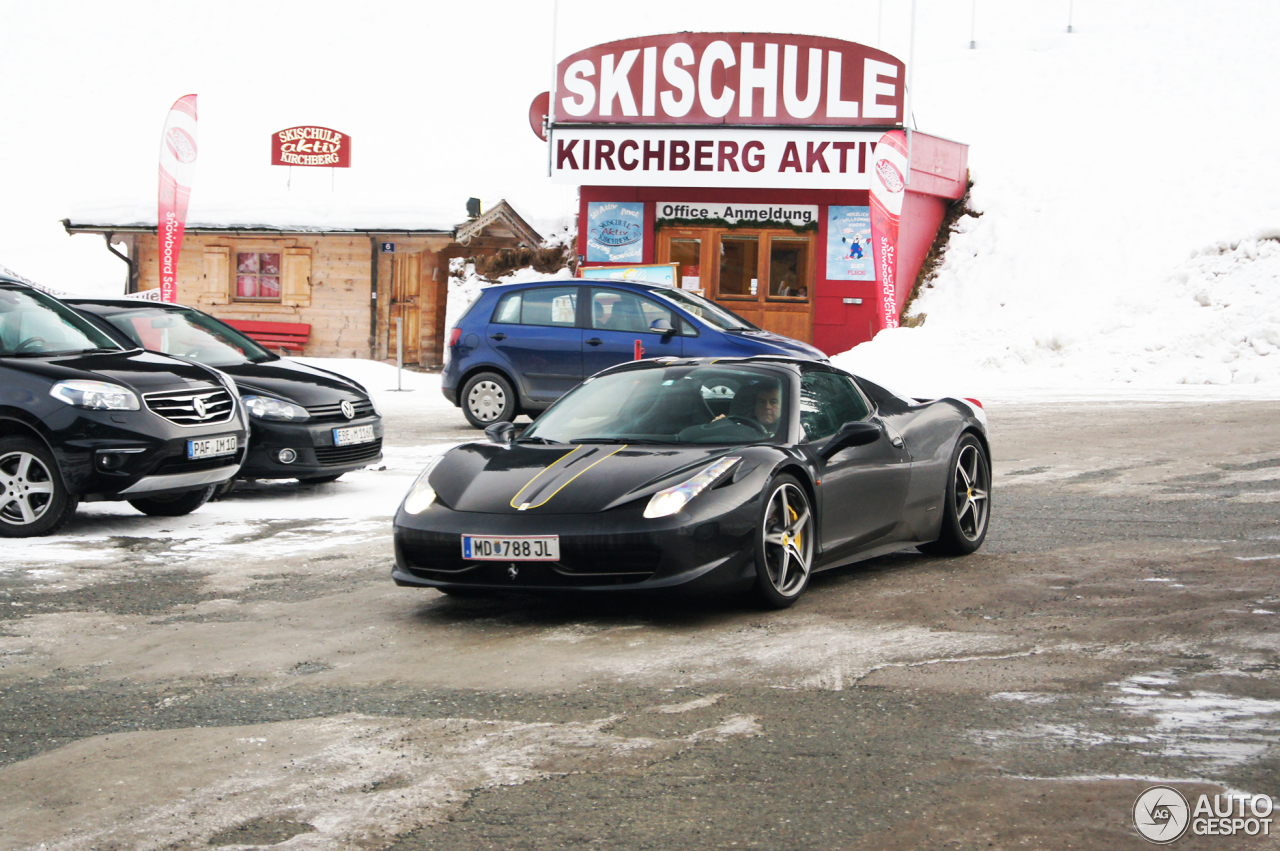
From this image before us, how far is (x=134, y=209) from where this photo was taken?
98.5 ft

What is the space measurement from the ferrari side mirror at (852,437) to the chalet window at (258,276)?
25.8 meters

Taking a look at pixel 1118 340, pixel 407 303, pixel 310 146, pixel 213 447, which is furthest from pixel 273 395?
pixel 310 146

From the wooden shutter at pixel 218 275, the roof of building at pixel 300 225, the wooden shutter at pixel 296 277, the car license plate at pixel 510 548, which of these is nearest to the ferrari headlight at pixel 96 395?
the car license plate at pixel 510 548

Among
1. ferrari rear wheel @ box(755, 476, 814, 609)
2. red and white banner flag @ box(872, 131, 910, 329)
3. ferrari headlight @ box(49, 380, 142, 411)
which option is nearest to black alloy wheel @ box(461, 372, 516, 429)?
ferrari headlight @ box(49, 380, 142, 411)

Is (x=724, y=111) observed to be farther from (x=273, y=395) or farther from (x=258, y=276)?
(x=273, y=395)

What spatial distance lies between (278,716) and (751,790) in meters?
1.71

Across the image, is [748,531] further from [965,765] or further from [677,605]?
[965,765]

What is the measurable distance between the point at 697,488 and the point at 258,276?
1052 inches

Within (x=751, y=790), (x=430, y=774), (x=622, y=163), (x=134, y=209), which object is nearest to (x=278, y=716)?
(x=430, y=774)

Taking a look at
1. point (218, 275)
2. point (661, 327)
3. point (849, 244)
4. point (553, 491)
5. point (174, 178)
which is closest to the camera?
point (553, 491)

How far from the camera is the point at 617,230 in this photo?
90.7 ft

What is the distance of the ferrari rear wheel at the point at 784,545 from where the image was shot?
602 cm

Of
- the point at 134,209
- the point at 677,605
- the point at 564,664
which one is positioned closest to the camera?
the point at 564,664

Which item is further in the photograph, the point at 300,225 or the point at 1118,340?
the point at 300,225
